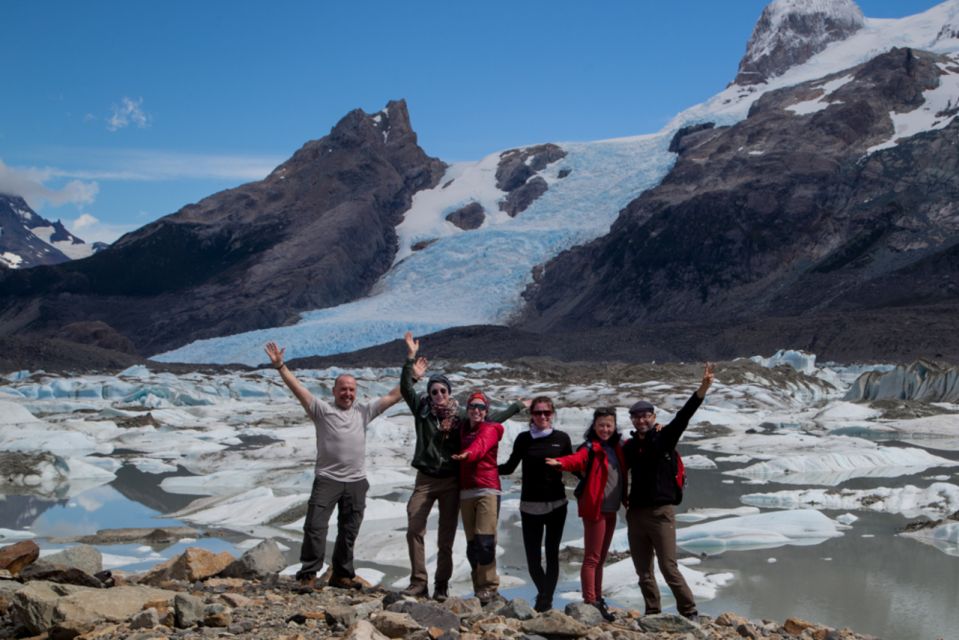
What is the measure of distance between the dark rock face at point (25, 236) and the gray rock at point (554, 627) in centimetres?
14917

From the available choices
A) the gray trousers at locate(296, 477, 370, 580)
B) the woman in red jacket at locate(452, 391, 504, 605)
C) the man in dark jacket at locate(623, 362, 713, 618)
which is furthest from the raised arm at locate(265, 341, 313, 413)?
the man in dark jacket at locate(623, 362, 713, 618)

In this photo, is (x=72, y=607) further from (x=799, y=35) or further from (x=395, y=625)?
(x=799, y=35)

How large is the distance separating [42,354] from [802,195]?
48.6 metres

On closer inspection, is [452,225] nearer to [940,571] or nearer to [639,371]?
[639,371]

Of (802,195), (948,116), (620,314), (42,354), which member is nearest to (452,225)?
(620,314)

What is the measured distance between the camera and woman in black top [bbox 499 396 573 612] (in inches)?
204

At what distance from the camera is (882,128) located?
230 feet

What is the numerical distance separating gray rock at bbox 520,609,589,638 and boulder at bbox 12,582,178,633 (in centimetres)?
182

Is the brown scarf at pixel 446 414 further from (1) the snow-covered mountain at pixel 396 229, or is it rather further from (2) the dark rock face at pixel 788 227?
(1) the snow-covered mountain at pixel 396 229

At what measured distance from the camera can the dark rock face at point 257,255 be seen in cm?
7781

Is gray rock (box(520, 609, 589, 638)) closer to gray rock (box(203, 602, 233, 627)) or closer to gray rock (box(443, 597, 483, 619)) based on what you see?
gray rock (box(443, 597, 483, 619))

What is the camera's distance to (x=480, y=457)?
208 inches

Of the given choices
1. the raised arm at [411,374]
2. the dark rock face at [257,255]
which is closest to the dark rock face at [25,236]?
the dark rock face at [257,255]

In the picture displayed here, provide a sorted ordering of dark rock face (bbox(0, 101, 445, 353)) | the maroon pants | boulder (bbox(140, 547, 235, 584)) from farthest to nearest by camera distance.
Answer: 1. dark rock face (bbox(0, 101, 445, 353))
2. boulder (bbox(140, 547, 235, 584))
3. the maroon pants
